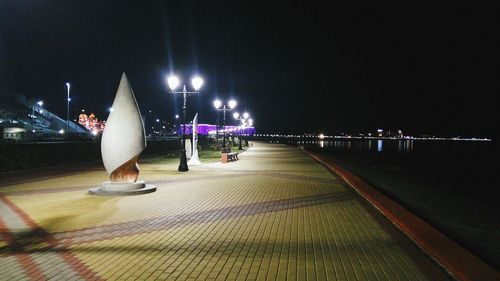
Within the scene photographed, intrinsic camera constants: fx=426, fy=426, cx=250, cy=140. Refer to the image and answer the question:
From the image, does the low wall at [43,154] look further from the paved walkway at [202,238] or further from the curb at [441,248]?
the curb at [441,248]

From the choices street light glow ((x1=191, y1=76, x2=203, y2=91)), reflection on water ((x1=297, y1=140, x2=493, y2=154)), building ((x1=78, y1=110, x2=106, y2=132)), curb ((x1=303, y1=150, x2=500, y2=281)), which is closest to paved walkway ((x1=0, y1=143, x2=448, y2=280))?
curb ((x1=303, y1=150, x2=500, y2=281))

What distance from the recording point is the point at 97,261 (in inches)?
226

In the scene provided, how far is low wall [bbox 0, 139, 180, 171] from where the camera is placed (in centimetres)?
1848

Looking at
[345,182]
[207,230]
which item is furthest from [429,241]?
[345,182]

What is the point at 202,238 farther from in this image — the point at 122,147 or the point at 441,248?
the point at 122,147

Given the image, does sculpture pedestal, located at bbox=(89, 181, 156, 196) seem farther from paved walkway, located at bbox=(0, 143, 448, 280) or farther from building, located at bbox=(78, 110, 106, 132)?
building, located at bbox=(78, 110, 106, 132)

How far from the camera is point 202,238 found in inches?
279

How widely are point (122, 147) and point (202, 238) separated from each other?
19.8 ft

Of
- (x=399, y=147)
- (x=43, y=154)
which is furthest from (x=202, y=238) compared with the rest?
(x=399, y=147)

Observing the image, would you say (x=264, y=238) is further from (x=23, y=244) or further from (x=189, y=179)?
(x=189, y=179)

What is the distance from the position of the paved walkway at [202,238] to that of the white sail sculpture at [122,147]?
69 cm

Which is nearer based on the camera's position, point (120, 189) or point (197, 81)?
point (120, 189)

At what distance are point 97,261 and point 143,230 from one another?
73.6 inches

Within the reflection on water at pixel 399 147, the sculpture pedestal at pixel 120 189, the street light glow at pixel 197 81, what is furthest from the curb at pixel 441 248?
the reflection on water at pixel 399 147
